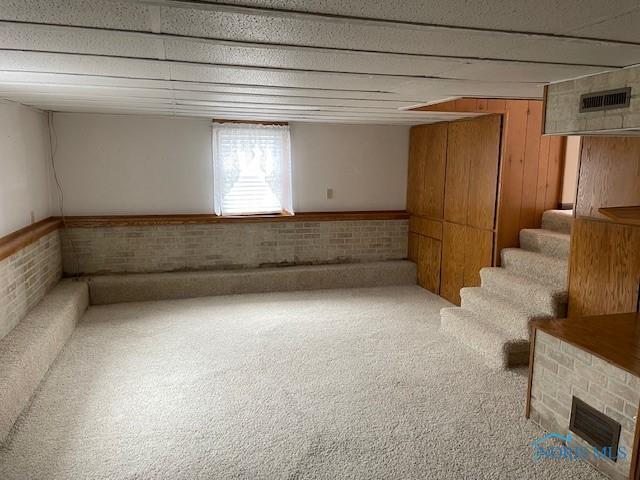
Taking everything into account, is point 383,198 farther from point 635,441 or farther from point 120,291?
point 635,441

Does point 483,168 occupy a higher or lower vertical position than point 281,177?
higher

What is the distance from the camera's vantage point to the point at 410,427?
267 centimetres

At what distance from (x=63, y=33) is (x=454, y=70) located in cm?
177

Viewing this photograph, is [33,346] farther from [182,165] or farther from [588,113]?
[588,113]

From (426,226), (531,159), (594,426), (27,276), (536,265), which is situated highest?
(531,159)

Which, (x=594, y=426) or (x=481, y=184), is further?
(x=481, y=184)

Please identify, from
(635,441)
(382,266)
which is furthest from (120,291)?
(635,441)

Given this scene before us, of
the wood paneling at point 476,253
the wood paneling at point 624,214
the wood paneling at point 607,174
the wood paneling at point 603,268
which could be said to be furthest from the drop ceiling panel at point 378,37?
the wood paneling at point 476,253

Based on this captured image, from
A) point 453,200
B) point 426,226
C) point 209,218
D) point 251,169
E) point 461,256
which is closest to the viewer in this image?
point 461,256

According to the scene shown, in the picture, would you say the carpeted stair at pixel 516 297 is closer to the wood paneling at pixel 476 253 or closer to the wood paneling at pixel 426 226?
the wood paneling at pixel 476 253

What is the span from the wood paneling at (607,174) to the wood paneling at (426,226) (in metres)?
2.17

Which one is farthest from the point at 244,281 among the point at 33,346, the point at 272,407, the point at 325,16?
the point at 325,16

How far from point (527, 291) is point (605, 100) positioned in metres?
1.70

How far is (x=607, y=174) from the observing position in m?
3.06
